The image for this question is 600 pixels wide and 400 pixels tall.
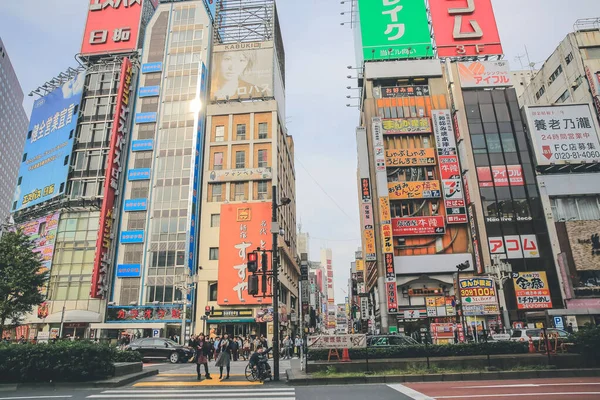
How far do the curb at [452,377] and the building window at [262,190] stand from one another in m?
33.9

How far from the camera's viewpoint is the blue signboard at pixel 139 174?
48.8 m

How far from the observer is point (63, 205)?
164 feet

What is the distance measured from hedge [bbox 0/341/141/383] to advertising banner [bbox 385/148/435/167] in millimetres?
36588

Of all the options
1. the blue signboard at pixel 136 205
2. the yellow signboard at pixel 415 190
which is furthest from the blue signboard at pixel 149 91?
the yellow signboard at pixel 415 190

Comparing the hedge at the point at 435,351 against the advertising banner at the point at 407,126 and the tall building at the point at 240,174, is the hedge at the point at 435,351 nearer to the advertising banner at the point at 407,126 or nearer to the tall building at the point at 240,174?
the tall building at the point at 240,174

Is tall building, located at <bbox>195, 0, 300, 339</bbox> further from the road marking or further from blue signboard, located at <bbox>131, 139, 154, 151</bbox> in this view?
the road marking

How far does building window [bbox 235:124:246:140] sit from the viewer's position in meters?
50.5

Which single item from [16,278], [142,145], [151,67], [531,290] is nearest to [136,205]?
[142,145]

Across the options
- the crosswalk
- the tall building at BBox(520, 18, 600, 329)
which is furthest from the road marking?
the tall building at BBox(520, 18, 600, 329)

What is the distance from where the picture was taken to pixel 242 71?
54.1 meters

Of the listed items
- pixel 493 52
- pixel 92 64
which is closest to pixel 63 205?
pixel 92 64

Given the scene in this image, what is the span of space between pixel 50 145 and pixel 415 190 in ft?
165

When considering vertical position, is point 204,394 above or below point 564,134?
below

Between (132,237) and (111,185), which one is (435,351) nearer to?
(132,237)
